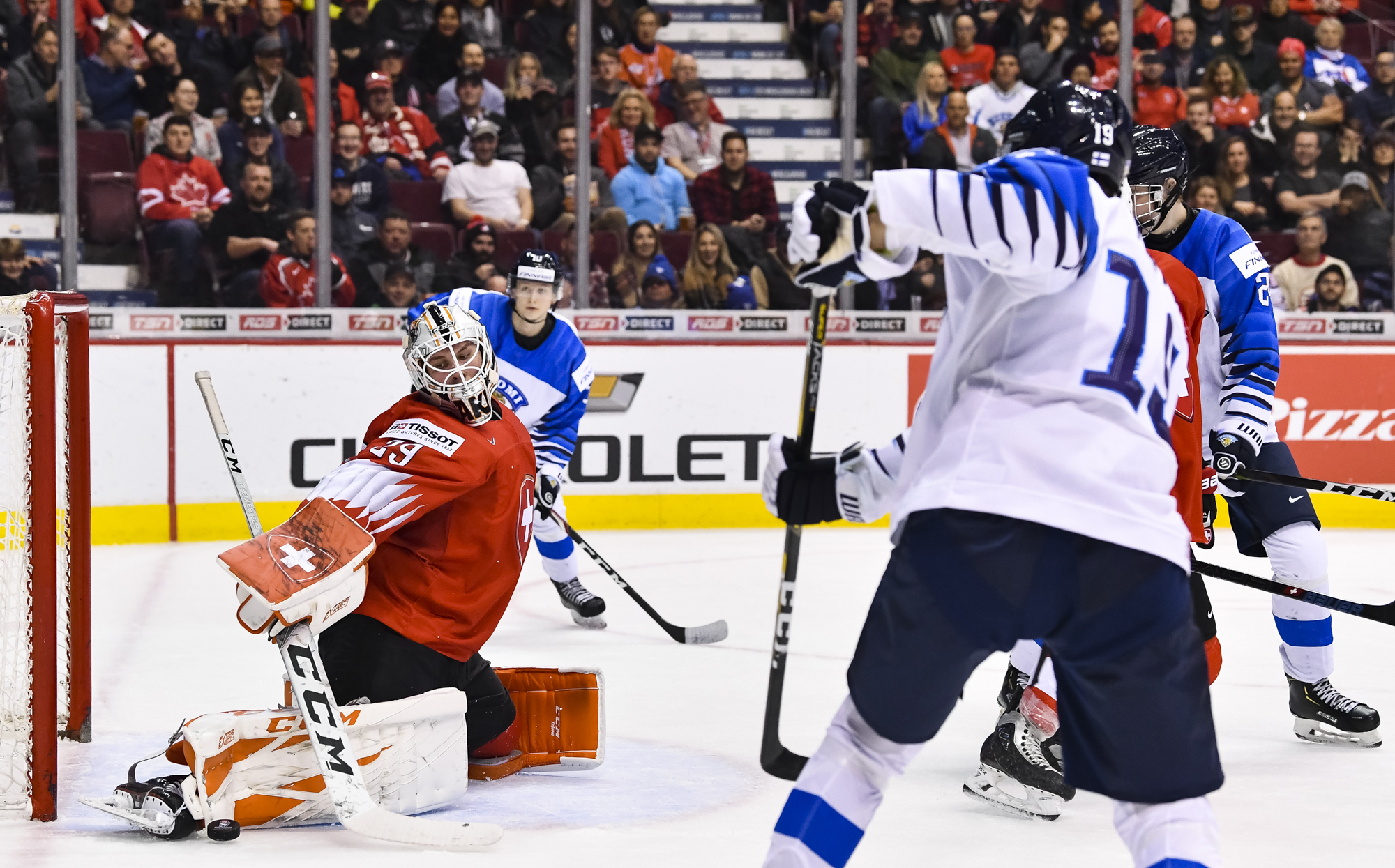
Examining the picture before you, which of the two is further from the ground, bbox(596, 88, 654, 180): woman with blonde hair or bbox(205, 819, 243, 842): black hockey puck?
bbox(596, 88, 654, 180): woman with blonde hair

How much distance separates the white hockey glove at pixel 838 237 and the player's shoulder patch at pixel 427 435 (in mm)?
1004

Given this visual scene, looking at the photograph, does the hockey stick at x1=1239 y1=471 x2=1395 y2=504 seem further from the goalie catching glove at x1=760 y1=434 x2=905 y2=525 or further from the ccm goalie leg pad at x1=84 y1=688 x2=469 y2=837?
the ccm goalie leg pad at x1=84 y1=688 x2=469 y2=837

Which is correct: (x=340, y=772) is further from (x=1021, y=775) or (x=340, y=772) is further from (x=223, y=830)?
(x=1021, y=775)

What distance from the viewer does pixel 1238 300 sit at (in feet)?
9.85

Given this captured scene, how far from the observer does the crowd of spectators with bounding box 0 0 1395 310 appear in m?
6.08

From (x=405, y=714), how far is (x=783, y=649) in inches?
30.3

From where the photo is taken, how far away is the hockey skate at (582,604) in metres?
4.48

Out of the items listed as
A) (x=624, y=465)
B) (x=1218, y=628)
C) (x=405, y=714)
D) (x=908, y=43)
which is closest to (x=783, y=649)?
(x=405, y=714)

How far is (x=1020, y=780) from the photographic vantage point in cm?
264

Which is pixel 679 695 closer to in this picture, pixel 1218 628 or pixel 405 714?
pixel 405 714

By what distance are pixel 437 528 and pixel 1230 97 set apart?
563 cm

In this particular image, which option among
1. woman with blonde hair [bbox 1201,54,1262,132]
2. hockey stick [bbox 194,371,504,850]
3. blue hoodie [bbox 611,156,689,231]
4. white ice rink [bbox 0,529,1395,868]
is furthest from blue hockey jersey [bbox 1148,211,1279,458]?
woman with blonde hair [bbox 1201,54,1262,132]

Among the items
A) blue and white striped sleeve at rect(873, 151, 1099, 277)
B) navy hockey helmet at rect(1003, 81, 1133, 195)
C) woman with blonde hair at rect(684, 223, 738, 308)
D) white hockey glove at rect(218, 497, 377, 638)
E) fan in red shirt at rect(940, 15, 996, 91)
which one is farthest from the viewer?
fan in red shirt at rect(940, 15, 996, 91)

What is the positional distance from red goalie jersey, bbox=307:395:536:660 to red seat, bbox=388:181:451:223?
3.79 metres
